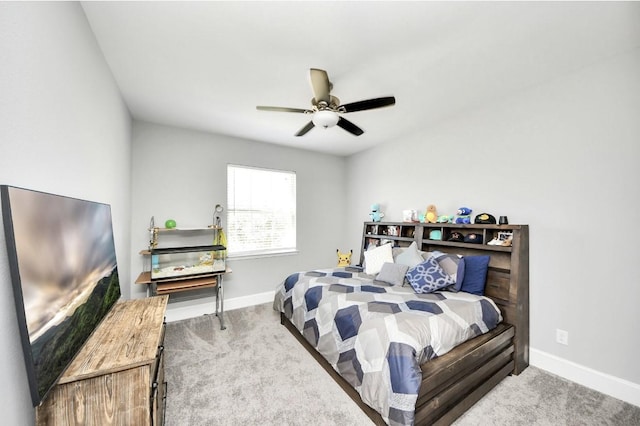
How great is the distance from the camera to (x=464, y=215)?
2.89 m

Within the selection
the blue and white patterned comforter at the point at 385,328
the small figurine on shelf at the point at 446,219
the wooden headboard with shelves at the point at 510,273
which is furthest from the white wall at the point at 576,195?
the blue and white patterned comforter at the point at 385,328

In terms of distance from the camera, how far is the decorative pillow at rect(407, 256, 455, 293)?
2469 mm

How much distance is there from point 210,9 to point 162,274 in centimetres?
275

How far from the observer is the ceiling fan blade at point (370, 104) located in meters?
1.96

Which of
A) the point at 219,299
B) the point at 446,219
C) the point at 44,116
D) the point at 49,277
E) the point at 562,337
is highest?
the point at 44,116

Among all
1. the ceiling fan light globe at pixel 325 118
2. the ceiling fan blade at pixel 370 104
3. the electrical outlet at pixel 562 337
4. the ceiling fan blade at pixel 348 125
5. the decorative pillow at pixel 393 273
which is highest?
the ceiling fan blade at pixel 370 104

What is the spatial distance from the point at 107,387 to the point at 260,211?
3168mm

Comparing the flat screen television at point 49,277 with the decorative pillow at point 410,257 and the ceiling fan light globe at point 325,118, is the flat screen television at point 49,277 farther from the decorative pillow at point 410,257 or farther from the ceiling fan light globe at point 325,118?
the decorative pillow at point 410,257

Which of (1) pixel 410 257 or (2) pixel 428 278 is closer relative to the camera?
(2) pixel 428 278

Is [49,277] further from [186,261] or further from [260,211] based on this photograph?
[260,211]

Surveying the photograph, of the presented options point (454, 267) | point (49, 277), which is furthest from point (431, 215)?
point (49, 277)

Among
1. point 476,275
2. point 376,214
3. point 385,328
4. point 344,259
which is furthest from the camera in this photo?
point 344,259

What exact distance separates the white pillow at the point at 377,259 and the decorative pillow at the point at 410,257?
136 mm

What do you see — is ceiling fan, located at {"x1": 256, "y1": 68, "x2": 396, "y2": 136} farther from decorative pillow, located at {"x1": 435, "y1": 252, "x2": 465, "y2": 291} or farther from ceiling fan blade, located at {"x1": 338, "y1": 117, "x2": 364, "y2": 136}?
decorative pillow, located at {"x1": 435, "y1": 252, "x2": 465, "y2": 291}
